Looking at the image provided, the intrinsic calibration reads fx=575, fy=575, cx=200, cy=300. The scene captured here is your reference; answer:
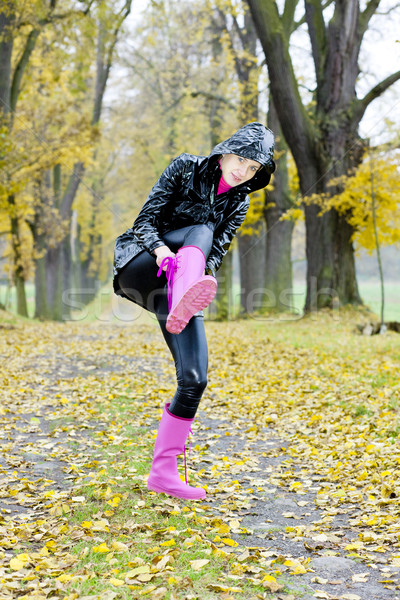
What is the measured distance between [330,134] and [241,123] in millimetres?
5275

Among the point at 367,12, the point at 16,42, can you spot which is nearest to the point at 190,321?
the point at 367,12

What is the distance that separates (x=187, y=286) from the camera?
9.78 ft

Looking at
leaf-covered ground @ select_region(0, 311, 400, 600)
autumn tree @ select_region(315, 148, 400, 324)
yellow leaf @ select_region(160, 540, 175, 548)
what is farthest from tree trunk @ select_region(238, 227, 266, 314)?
yellow leaf @ select_region(160, 540, 175, 548)

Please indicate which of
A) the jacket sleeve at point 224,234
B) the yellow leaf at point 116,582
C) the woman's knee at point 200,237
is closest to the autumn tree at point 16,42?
the jacket sleeve at point 224,234

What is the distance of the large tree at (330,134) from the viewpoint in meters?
14.0

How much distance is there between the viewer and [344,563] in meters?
2.91

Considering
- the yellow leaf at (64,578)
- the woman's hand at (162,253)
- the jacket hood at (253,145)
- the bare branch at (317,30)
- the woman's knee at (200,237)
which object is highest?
the bare branch at (317,30)

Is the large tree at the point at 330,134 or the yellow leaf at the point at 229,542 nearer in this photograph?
the yellow leaf at the point at 229,542

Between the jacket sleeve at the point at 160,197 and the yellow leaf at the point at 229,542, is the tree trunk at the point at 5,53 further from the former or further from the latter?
the yellow leaf at the point at 229,542

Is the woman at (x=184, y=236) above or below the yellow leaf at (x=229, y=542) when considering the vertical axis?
above

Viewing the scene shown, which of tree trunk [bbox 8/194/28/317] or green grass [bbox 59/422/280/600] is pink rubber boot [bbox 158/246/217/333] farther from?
tree trunk [bbox 8/194/28/317]

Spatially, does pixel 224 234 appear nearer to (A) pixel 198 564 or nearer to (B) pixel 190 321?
(B) pixel 190 321

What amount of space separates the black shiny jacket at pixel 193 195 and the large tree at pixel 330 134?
1089cm

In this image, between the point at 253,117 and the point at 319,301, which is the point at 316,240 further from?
the point at 253,117
